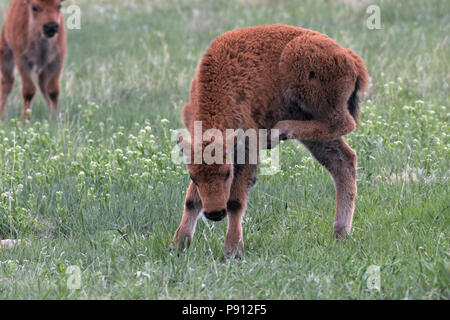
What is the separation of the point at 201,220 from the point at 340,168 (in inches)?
49.0

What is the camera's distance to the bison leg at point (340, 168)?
5.68 metres

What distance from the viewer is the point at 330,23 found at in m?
12.6

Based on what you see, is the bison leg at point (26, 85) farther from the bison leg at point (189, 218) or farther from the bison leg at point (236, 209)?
the bison leg at point (236, 209)

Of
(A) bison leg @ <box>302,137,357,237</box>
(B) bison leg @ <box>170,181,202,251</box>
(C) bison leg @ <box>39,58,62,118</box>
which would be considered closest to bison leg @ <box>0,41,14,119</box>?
(C) bison leg @ <box>39,58,62,118</box>

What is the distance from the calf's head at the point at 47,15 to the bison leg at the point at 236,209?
507 centimetres

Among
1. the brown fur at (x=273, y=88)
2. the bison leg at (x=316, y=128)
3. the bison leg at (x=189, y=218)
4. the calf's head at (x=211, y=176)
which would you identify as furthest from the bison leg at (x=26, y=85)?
the calf's head at (x=211, y=176)

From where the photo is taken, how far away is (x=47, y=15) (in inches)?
367

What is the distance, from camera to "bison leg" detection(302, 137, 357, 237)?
5.68m

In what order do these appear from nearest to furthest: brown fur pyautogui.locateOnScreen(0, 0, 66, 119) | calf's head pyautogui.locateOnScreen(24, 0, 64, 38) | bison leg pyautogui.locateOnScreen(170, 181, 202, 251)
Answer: bison leg pyautogui.locateOnScreen(170, 181, 202, 251), calf's head pyautogui.locateOnScreen(24, 0, 64, 38), brown fur pyautogui.locateOnScreen(0, 0, 66, 119)

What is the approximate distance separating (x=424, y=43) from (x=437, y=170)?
4894mm

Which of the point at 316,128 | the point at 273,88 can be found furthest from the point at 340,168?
the point at 273,88

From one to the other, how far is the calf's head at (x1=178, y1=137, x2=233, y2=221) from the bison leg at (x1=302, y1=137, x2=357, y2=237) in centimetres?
136

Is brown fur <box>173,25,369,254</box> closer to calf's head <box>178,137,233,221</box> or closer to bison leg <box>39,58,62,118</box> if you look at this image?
calf's head <box>178,137,233,221</box>

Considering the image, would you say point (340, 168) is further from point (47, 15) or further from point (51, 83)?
point (51, 83)
